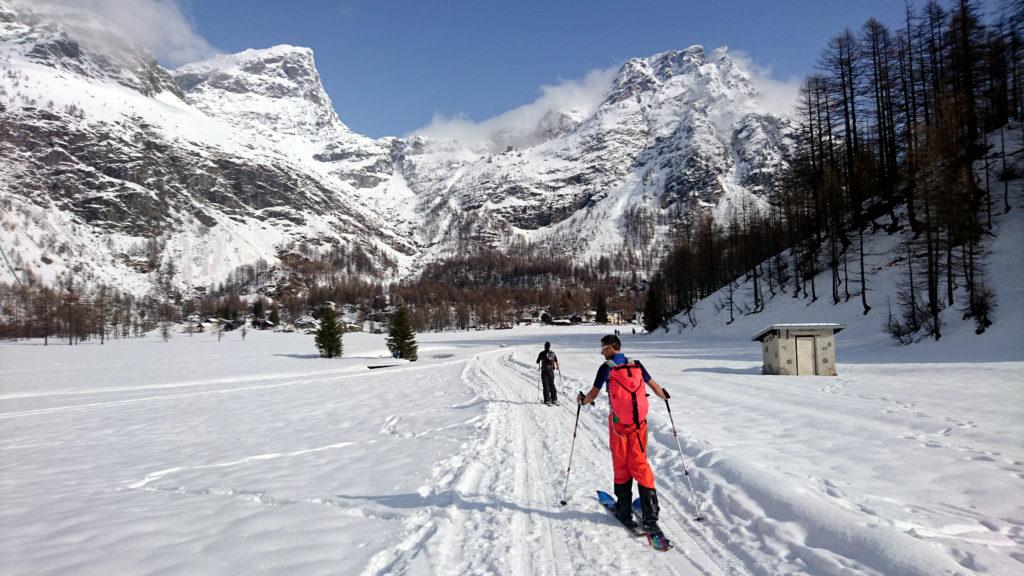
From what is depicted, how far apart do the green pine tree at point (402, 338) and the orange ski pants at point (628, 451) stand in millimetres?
41890

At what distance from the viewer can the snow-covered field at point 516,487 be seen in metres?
4.77

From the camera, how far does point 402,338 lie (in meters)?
46.3

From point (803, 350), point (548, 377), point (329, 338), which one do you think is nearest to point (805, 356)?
point (803, 350)

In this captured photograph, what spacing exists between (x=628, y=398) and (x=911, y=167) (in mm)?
33777

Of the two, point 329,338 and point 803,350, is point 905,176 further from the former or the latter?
point 329,338

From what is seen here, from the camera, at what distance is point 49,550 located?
5.13m

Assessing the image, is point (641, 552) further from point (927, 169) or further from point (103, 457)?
point (927, 169)

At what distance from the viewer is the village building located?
65.5 feet

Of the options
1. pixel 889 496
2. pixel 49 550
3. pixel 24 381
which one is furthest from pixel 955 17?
pixel 24 381

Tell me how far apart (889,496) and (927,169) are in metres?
26.4

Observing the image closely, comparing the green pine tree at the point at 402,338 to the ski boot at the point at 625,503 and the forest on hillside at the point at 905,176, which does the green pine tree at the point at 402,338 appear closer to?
the forest on hillside at the point at 905,176

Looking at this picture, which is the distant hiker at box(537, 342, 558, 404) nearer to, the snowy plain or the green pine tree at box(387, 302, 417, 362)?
the snowy plain

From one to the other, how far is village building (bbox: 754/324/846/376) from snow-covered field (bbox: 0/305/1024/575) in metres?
3.74

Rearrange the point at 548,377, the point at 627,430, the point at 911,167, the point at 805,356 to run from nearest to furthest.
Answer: the point at 627,430, the point at 548,377, the point at 805,356, the point at 911,167
